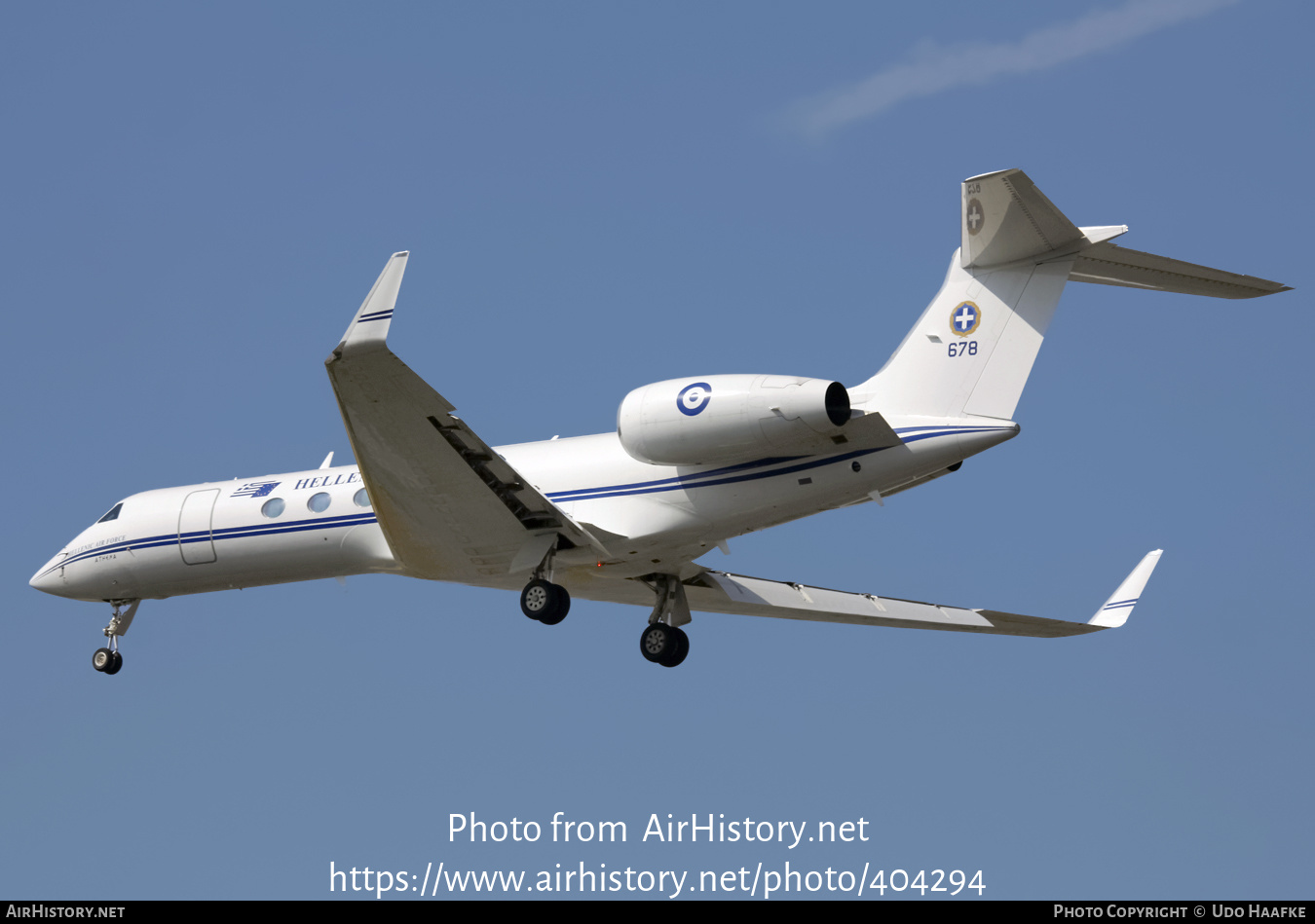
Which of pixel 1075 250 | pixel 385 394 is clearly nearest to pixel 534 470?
pixel 385 394

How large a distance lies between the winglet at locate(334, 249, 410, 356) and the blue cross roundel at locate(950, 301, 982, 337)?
6.21 m

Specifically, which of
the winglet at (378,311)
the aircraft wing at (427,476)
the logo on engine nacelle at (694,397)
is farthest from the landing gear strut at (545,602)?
the winglet at (378,311)

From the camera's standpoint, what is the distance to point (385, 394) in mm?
17656

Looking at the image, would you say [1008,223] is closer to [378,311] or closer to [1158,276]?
[1158,276]

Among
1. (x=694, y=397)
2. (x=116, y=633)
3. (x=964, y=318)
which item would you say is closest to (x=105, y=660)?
(x=116, y=633)

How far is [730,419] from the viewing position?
1780cm

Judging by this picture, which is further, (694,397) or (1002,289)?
(1002,289)

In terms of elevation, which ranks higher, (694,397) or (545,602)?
(694,397)

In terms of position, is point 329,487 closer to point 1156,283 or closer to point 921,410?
point 921,410

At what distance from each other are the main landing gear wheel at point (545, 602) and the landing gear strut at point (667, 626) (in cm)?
242

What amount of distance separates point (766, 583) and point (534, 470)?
4365mm

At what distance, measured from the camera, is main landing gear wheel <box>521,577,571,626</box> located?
1933 centimetres

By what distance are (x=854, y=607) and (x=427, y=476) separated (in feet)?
23.3

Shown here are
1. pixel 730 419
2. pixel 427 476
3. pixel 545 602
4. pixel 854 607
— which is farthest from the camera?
pixel 854 607
